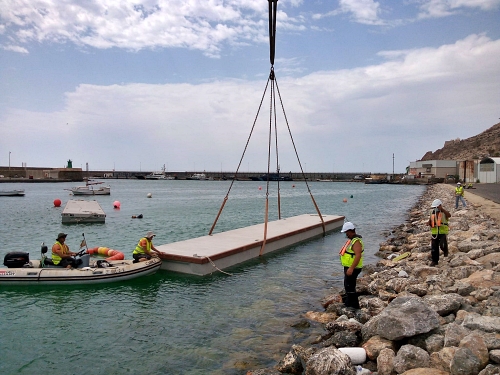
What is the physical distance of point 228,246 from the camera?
15461 mm

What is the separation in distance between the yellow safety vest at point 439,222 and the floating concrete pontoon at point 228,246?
6.55 meters

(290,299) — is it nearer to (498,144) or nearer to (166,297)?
(166,297)

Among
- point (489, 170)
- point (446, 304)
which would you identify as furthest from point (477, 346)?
point (489, 170)

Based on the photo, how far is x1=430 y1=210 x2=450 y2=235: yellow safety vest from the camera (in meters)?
11.3

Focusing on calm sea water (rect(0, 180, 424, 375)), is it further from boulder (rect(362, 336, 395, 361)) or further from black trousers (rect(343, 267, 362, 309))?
boulder (rect(362, 336, 395, 361))

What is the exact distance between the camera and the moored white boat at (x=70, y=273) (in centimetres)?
1190

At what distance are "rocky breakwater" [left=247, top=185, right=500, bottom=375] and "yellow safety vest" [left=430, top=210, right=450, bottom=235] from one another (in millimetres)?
908

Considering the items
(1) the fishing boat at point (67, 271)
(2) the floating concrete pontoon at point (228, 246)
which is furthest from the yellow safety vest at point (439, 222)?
(1) the fishing boat at point (67, 271)

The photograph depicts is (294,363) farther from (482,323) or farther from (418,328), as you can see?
(482,323)

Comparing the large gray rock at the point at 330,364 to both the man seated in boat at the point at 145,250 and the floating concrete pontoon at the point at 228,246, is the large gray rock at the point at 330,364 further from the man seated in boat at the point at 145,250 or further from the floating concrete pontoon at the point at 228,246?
the man seated in boat at the point at 145,250

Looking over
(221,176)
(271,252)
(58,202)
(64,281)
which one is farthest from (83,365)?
(221,176)

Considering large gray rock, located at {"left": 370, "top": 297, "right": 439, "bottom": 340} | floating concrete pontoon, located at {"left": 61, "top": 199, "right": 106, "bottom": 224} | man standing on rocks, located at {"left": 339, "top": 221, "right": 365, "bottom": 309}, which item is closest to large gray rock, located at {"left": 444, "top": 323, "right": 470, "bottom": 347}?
large gray rock, located at {"left": 370, "top": 297, "right": 439, "bottom": 340}

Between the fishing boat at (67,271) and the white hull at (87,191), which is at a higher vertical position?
the white hull at (87,191)

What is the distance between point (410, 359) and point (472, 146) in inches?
6202
